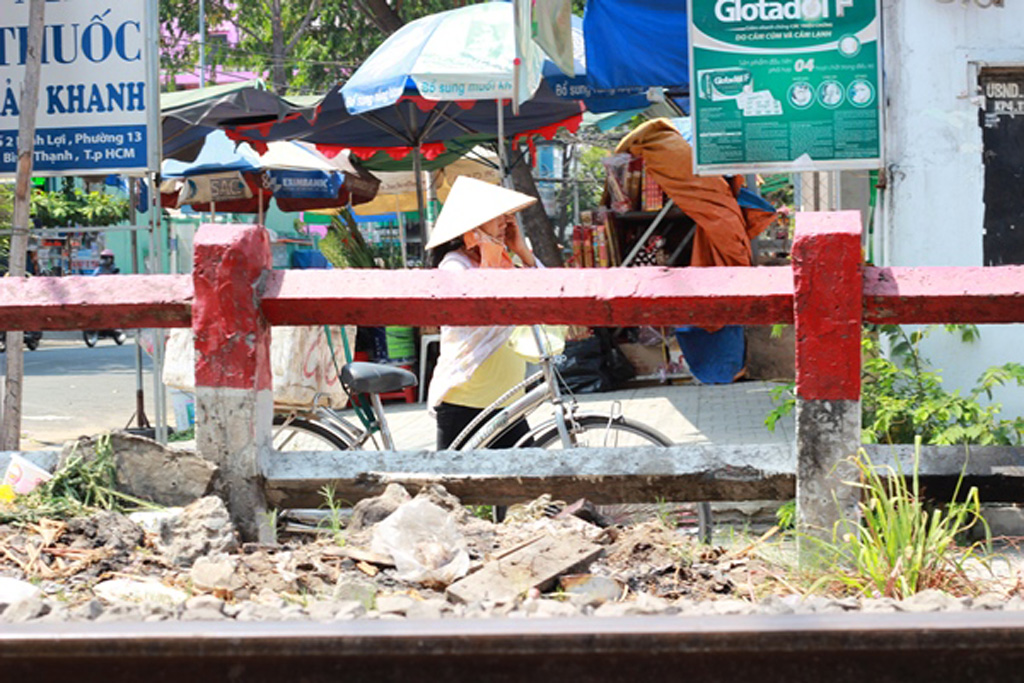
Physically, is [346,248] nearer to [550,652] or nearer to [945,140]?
[945,140]

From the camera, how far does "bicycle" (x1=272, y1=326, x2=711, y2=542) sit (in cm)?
555

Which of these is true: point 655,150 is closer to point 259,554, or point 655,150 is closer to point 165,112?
point 259,554

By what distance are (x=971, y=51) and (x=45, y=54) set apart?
535 centimetres

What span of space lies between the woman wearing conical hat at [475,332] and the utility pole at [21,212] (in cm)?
210

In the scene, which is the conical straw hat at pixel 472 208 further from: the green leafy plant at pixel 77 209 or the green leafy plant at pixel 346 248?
the green leafy plant at pixel 77 209

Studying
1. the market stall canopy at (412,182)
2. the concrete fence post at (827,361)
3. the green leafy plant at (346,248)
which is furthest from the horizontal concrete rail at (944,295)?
the market stall canopy at (412,182)

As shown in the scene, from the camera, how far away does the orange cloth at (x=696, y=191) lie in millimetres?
8719

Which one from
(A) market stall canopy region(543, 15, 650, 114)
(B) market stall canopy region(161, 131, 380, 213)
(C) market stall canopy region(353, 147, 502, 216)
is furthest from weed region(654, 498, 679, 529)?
(C) market stall canopy region(353, 147, 502, 216)

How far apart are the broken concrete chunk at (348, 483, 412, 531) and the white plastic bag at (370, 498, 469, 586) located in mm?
136

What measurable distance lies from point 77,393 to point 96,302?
11982 mm

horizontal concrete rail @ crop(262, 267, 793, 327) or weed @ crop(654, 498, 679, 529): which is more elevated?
horizontal concrete rail @ crop(262, 267, 793, 327)

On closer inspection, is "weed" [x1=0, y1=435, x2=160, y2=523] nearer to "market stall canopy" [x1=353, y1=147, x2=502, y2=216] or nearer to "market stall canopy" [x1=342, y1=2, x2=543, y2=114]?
"market stall canopy" [x1=342, y1=2, x2=543, y2=114]

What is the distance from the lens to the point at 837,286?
4176 mm

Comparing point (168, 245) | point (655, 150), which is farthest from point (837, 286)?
point (168, 245)
